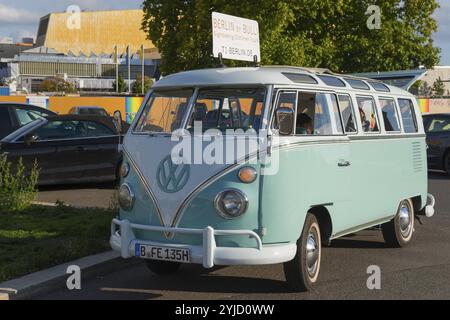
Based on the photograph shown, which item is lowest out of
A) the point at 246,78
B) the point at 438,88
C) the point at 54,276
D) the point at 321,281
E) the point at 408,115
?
the point at 321,281

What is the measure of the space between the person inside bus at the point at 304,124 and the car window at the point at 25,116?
30.7ft

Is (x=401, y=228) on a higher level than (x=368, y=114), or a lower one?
lower

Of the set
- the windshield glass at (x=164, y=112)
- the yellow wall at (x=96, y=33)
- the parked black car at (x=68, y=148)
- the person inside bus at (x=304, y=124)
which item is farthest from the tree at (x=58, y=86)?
the person inside bus at (x=304, y=124)

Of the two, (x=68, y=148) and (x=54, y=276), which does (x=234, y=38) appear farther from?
(x=54, y=276)

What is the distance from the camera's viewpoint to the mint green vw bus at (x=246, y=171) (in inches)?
233

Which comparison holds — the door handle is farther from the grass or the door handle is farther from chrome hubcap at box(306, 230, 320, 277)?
the grass

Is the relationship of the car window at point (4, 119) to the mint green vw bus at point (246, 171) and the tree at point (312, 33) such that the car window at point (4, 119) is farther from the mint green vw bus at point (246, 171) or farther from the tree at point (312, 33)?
the tree at point (312, 33)

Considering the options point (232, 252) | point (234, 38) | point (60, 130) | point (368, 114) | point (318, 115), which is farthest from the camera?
point (60, 130)

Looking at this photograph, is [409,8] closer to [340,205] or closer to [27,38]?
[340,205]

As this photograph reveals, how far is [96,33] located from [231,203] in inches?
5409

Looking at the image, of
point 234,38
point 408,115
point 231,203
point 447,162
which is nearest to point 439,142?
point 447,162

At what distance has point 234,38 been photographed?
1125cm

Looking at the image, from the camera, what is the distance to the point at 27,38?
15200 centimetres

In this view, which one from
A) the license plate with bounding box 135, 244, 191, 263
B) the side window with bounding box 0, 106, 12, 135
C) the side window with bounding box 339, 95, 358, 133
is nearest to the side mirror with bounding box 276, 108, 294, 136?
the side window with bounding box 339, 95, 358, 133
